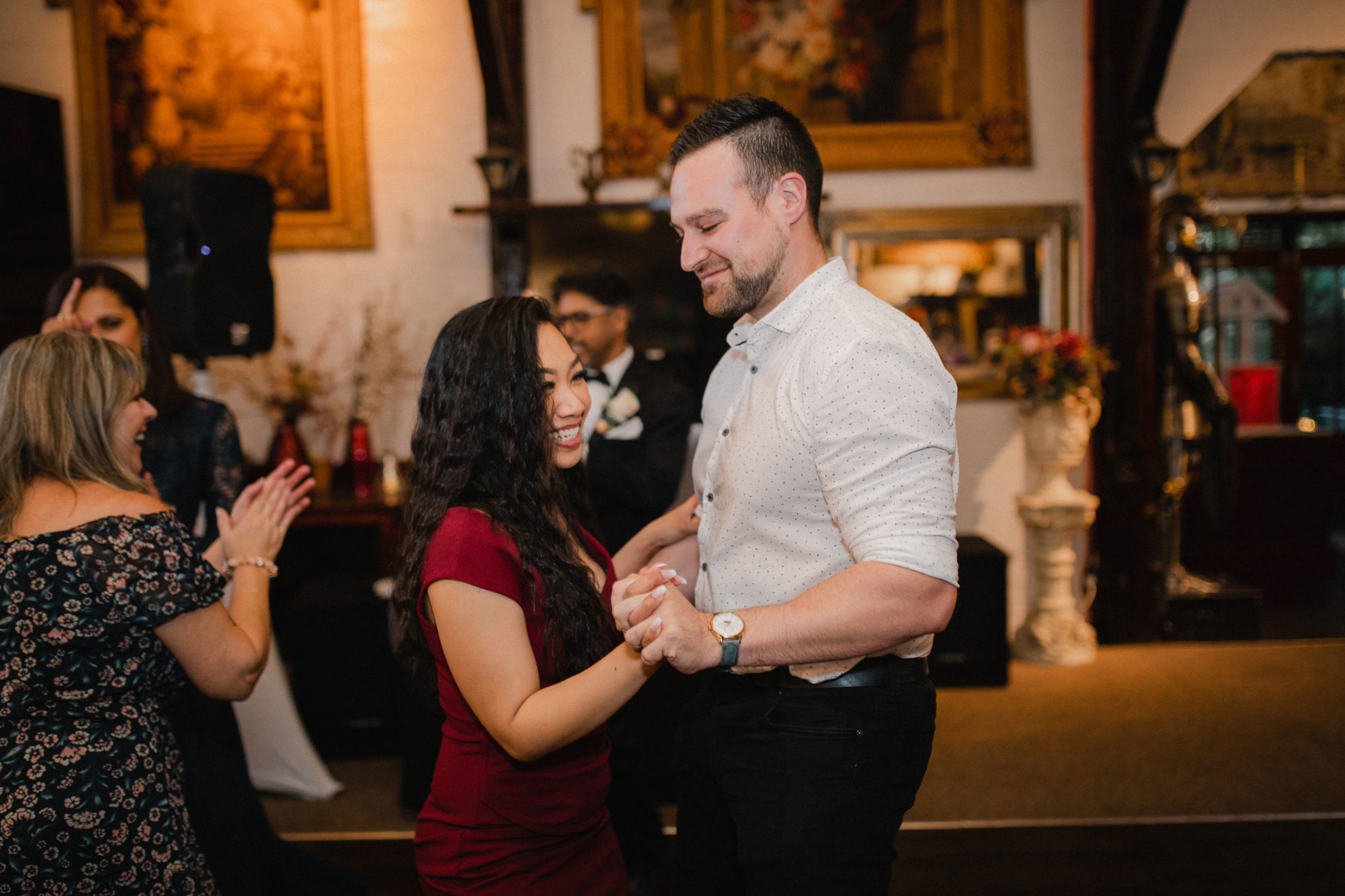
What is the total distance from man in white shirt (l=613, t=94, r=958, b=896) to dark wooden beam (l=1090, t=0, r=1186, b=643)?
3.72 meters

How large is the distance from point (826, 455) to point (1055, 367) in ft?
11.0

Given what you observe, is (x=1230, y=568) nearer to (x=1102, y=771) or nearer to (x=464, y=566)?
(x=1102, y=771)

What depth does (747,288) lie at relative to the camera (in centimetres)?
145

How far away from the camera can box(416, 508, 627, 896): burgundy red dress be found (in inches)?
51.2

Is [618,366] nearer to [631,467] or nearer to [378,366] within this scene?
[631,467]

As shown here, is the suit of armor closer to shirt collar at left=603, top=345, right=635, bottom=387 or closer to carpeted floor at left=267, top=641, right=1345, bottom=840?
carpeted floor at left=267, top=641, right=1345, bottom=840

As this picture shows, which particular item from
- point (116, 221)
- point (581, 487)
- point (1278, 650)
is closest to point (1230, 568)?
point (1278, 650)

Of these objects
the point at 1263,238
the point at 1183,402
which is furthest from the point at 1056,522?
the point at 1263,238

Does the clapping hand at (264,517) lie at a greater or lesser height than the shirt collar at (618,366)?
lesser

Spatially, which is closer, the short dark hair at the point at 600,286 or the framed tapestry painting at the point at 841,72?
the short dark hair at the point at 600,286

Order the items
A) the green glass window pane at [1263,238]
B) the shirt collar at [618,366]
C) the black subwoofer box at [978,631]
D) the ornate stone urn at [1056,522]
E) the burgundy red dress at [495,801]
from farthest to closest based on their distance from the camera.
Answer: the green glass window pane at [1263,238], the ornate stone urn at [1056,522], the black subwoofer box at [978,631], the shirt collar at [618,366], the burgundy red dress at [495,801]

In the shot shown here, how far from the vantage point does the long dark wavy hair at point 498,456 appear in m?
1.36

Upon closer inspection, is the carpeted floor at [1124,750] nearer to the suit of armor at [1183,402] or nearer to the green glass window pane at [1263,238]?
the suit of armor at [1183,402]

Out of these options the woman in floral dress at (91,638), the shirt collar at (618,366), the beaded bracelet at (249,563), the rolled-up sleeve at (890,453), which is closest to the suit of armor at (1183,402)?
the shirt collar at (618,366)
